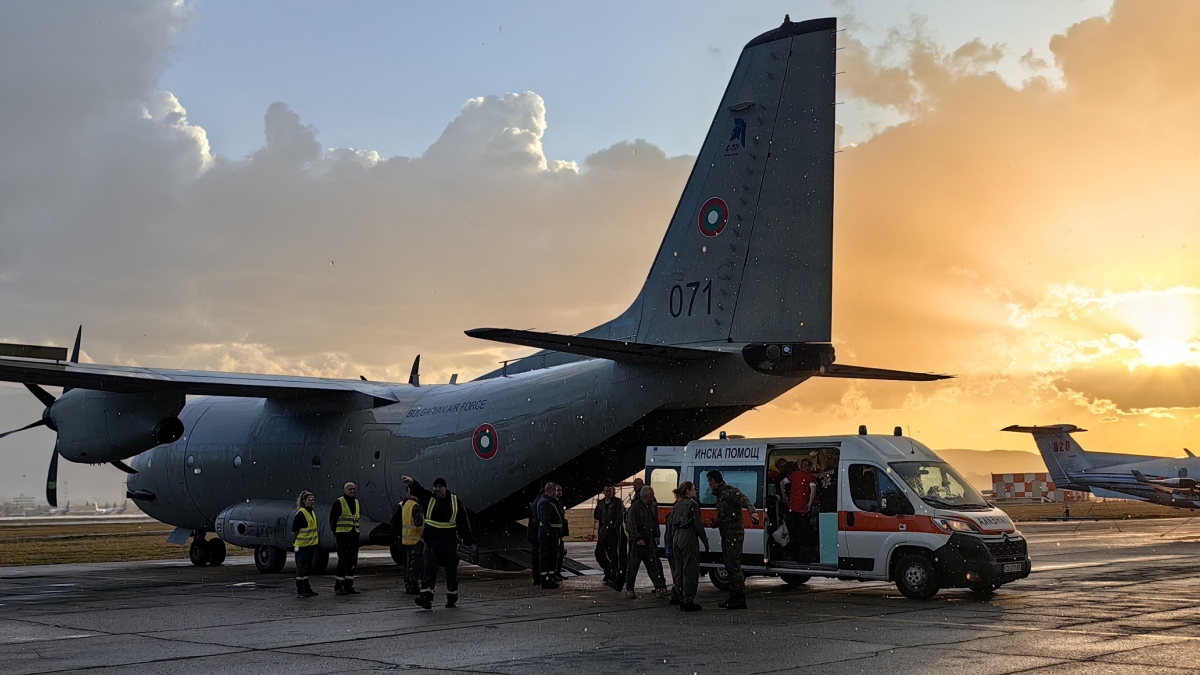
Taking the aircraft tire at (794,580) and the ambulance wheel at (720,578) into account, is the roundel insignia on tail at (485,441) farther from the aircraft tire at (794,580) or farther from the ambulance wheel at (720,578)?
the aircraft tire at (794,580)

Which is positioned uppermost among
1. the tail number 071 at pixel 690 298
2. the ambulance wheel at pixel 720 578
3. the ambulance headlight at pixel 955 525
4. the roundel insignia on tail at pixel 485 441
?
the tail number 071 at pixel 690 298

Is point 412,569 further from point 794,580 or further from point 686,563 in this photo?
point 794,580

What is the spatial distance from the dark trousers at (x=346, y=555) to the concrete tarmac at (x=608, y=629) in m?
0.52

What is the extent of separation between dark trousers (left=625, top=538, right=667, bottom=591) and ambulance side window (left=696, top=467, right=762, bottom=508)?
1.16 m

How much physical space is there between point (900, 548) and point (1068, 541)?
18144 mm

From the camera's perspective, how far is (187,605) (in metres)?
15.9

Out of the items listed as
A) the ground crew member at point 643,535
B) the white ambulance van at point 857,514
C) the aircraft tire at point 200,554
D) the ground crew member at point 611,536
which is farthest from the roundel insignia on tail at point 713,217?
the aircraft tire at point 200,554

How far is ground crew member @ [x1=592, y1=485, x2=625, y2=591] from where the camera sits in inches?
663

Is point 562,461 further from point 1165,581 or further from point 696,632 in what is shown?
point 1165,581

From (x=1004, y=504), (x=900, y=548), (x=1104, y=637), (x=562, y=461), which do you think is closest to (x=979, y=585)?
(x=900, y=548)

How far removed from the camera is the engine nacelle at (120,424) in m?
21.0

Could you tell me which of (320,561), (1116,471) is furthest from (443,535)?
(1116,471)

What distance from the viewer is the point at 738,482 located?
16.2 metres

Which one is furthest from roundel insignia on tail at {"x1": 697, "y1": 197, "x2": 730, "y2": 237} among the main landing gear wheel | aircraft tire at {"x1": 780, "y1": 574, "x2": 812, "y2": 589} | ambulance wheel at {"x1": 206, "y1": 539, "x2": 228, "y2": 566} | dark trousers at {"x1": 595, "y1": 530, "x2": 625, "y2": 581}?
ambulance wheel at {"x1": 206, "y1": 539, "x2": 228, "y2": 566}
